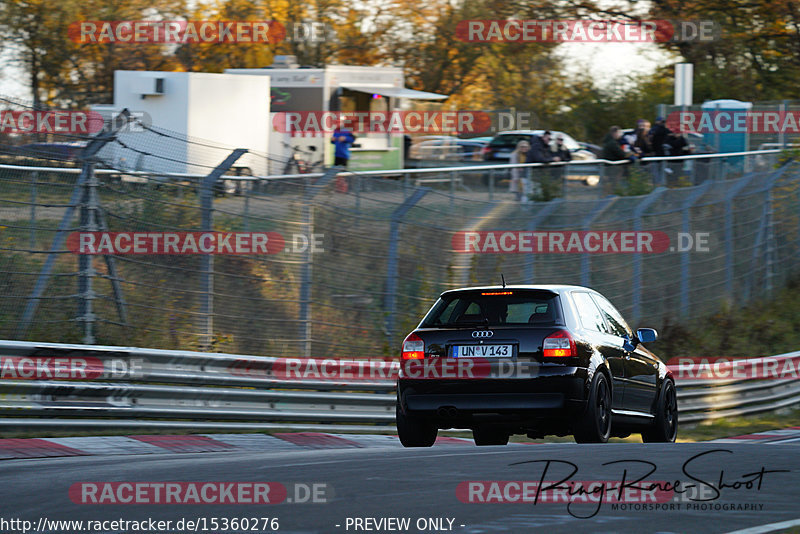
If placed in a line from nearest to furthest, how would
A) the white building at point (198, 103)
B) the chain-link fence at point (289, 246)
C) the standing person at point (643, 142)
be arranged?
1. the chain-link fence at point (289, 246)
2. the standing person at point (643, 142)
3. the white building at point (198, 103)

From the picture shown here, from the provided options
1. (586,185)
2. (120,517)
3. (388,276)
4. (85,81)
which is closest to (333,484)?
(120,517)

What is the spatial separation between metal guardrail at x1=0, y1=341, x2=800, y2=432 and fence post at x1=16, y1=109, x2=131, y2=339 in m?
0.88

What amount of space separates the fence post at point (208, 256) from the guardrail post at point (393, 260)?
239 centimetres

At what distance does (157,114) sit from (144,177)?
16435mm

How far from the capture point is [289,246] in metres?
14.2

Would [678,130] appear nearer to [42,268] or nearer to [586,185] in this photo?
[586,185]

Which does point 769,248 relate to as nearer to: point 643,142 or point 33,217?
point 643,142

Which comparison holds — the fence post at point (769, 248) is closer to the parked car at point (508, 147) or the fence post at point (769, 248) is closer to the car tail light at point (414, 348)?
the parked car at point (508, 147)

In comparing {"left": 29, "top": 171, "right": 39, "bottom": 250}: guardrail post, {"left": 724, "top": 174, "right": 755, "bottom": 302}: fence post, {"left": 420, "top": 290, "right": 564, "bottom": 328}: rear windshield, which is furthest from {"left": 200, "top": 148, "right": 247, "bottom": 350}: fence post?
{"left": 724, "top": 174, "right": 755, "bottom": 302}: fence post

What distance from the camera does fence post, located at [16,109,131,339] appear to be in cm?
1252

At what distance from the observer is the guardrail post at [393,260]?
1517cm

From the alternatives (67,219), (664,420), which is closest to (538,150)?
(664,420)

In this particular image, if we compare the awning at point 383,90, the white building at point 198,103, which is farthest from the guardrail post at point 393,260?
the awning at point 383,90

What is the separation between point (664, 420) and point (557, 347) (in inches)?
102
